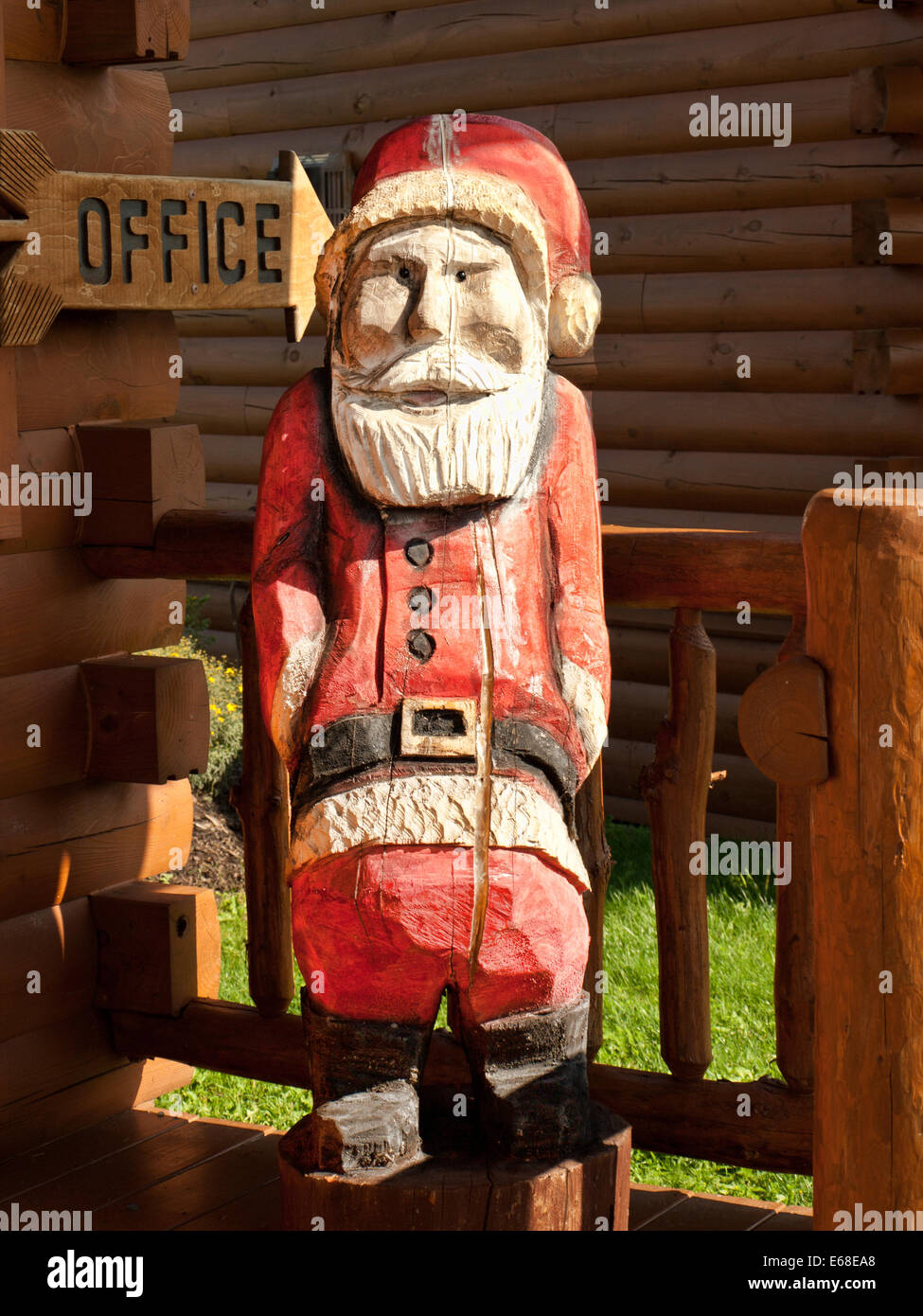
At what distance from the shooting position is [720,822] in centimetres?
608

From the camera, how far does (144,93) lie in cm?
327

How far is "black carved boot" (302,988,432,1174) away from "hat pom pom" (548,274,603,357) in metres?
1.12

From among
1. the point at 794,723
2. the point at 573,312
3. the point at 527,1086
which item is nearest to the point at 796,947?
the point at 527,1086

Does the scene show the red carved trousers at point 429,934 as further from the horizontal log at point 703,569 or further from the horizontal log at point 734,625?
the horizontal log at point 734,625

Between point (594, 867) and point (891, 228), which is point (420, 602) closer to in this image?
point (594, 867)

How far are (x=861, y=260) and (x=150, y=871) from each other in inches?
131

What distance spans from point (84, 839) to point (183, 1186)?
2.46ft

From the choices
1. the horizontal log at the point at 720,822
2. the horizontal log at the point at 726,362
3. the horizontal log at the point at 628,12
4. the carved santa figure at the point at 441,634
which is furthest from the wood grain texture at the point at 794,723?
A: the horizontal log at the point at 628,12

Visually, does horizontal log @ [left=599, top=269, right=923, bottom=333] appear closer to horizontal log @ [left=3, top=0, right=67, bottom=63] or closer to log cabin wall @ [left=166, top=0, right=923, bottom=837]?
log cabin wall @ [left=166, top=0, right=923, bottom=837]

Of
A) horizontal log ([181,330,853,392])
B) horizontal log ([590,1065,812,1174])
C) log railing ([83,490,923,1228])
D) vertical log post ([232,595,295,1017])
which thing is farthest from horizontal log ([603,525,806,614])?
horizontal log ([181,330,853,392])

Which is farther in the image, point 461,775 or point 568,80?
point 568,80

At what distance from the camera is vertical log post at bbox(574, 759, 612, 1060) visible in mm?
2881

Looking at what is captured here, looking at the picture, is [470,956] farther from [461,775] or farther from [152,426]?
[152,426]
